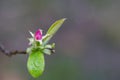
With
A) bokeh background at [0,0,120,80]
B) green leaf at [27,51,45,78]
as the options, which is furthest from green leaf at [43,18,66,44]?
bokeh background at [0,0,120,80]

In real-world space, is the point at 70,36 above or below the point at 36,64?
below

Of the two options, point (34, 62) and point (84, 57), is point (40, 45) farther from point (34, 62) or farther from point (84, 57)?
point (84, 57)

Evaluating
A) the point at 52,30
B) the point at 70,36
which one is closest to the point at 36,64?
the point at 52,30

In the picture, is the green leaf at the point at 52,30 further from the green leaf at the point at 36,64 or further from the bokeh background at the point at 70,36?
the bokeh background at the point at 70,36

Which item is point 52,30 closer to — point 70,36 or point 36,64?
point 36,64

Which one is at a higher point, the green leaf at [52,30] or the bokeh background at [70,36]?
the green leaf at [52,30]

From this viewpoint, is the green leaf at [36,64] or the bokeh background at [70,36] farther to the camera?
the bokeh background at [70,36]

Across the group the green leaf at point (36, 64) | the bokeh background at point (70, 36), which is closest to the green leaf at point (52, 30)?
the green leaf at point (36, 64)
